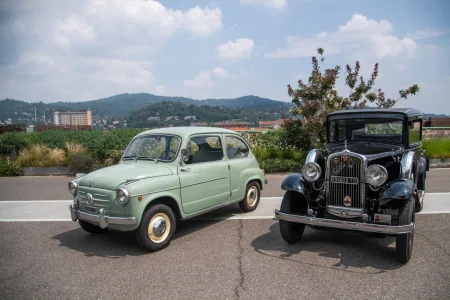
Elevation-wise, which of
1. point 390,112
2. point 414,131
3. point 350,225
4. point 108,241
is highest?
point 390,112

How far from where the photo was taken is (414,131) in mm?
6449

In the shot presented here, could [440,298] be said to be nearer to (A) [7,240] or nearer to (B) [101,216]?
(B) [101,216]

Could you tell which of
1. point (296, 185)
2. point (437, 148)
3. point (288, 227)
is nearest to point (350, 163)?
point (296, 185)

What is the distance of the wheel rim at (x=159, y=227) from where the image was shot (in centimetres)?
529

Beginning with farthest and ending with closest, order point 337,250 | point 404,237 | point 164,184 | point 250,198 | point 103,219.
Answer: point 250,198 → point 164,184 → point 337,250 → point 103,219 → point 404,237

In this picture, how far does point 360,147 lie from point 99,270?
14.4 feet

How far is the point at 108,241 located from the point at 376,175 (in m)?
4.18

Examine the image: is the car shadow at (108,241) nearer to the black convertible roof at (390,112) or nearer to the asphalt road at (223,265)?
the asphalt road at (223,265)

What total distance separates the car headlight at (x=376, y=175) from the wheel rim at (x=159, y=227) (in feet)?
9.67

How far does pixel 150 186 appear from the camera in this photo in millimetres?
5273

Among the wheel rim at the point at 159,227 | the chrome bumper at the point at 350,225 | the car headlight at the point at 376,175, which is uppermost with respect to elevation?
the car headlight at the point at 376,175

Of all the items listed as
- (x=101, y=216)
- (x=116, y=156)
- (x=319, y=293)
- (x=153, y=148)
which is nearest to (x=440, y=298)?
(x=319, y=293)

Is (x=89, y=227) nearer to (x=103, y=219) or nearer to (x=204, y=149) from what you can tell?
(x=103, y=219)

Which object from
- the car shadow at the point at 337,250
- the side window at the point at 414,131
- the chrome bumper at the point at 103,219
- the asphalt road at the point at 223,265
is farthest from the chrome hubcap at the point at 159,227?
the side window at the point at 414,131
